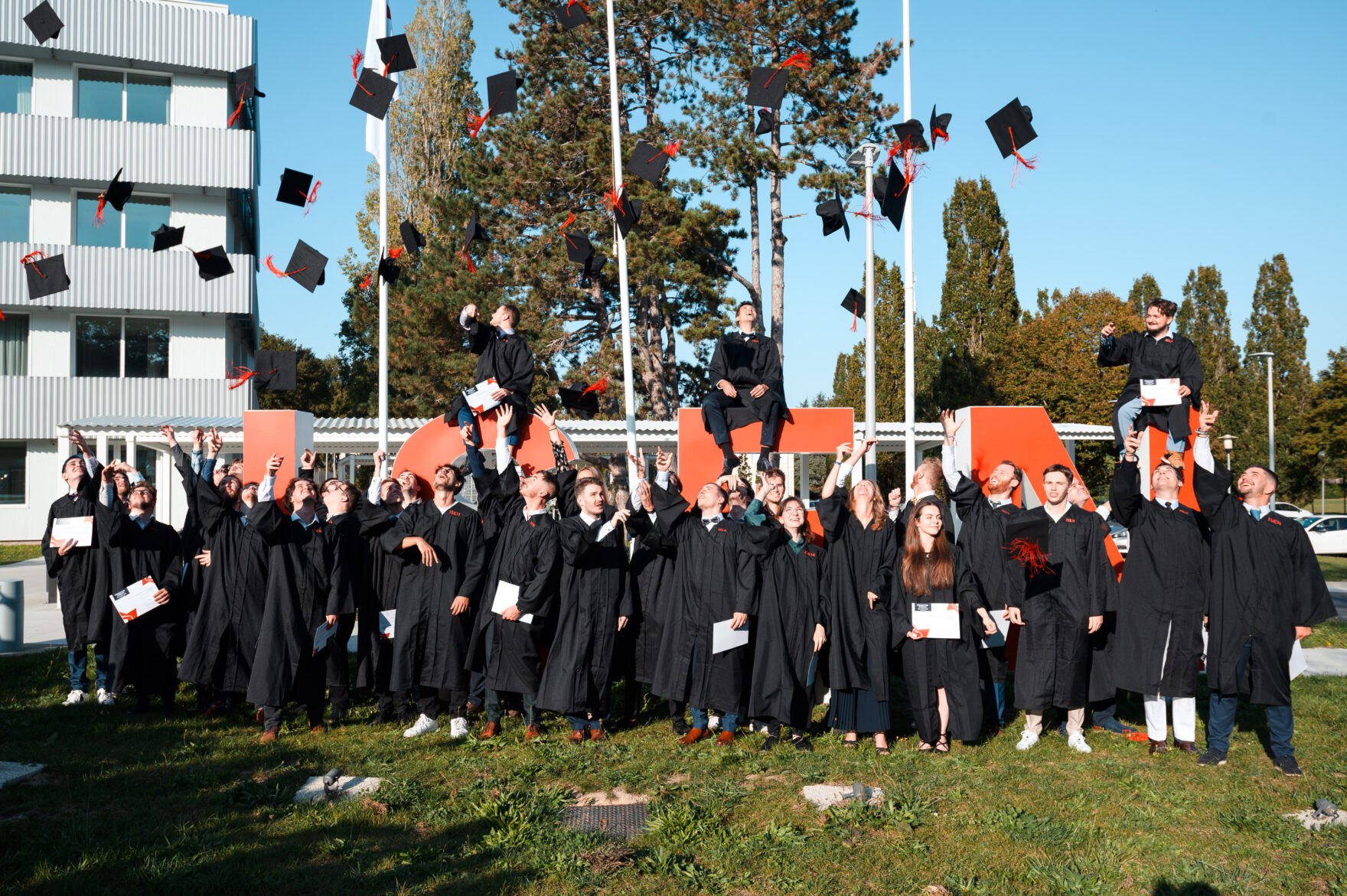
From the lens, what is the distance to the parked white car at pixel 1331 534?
95.1ft

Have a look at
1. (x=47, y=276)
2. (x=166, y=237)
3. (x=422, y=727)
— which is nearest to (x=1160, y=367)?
(x=422, y=727)

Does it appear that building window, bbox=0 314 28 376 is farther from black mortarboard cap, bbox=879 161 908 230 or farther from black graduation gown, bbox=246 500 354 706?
black mortarboard cap, bbox=879 161 908 230

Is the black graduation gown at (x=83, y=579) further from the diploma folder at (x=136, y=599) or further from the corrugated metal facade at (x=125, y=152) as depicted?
the corrugated metal facade at (x=125, y=152)

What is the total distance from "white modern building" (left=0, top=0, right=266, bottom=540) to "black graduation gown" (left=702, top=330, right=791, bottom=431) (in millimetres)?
21490

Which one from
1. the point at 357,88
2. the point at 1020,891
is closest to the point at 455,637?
the point at 1020,891

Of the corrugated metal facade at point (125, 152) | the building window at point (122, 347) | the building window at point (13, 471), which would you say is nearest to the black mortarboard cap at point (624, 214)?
the corrugated metal facade at point (125, 152)

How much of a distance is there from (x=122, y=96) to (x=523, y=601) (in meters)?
26.4

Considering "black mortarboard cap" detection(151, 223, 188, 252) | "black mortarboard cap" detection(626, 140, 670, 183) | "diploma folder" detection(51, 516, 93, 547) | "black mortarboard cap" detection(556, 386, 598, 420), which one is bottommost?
"diploma folder" detection(51, 516, 93, 547)

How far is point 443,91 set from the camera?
114 ft

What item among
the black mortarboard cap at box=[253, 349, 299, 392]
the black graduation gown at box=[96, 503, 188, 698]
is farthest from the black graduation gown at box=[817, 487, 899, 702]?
the black mortarboard cap at box=[253, 349, 299, 392]

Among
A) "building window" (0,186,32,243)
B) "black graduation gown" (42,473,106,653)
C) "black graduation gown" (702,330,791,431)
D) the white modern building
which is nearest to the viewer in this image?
"black graduation gown" (42,473,106,653)

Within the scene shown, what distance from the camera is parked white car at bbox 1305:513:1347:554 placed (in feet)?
95.1

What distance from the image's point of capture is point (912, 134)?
921cm

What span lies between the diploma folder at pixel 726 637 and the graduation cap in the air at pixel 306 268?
548 centimetres
